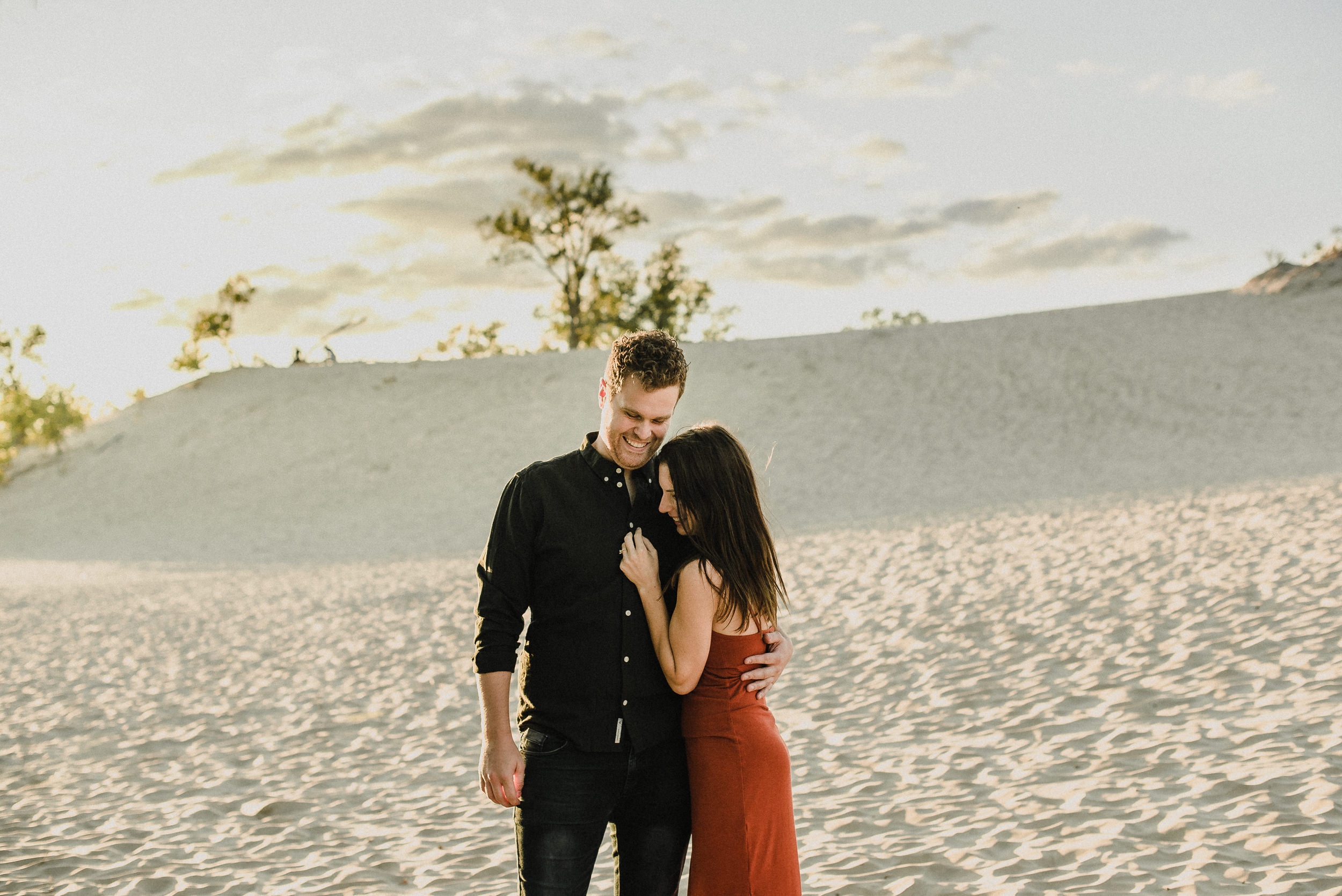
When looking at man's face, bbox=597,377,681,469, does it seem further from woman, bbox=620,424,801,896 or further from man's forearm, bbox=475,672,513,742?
man's forearm, bbox=475,672,513,742

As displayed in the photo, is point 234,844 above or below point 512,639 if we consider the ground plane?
below

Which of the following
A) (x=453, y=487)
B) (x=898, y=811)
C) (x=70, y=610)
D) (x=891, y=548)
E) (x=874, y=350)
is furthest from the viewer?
(x=874, y=350)

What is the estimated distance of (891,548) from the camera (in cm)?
1380

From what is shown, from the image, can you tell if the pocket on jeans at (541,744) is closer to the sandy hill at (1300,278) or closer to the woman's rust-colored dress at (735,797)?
the woman's rust-colored dress at (735,797)

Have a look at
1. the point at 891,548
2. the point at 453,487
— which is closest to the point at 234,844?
the point at 891,548

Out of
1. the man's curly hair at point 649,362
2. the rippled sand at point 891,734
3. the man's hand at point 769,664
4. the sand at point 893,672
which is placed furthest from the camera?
the sand at point 893,672

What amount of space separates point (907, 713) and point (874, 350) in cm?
2525

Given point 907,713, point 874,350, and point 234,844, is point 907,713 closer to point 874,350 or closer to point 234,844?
point 234,844

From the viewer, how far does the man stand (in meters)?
2.61

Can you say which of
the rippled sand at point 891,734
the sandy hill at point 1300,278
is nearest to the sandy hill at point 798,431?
the sandy hill at point 1300,278

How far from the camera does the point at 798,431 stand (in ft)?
87.7

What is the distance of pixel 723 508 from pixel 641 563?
0.25 m

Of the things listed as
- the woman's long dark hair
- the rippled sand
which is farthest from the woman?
the rippled sand

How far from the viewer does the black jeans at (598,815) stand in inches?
103
